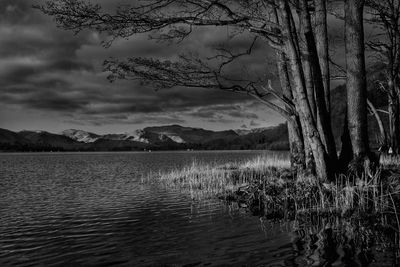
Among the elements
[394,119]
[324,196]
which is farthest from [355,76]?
[394,119]

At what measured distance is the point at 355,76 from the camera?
44.2 ft

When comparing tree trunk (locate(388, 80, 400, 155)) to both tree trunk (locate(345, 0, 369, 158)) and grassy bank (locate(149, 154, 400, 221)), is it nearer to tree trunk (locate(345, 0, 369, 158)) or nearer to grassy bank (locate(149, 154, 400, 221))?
grassy bank (locate(149, 154, 400, 221))

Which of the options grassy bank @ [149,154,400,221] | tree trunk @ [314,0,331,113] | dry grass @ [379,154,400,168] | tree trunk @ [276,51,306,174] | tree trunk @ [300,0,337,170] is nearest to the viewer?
grassy bank @ [149,154,400,221]

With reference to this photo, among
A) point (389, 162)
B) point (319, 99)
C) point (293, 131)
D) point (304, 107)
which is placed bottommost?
Result: point (389, 162)

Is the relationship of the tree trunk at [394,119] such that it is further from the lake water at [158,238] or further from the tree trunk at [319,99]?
the lake water at [158,238]

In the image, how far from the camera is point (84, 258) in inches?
312

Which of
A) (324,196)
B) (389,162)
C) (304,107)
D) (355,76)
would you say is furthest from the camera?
(389,162)

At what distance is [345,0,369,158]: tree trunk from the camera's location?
13250mm

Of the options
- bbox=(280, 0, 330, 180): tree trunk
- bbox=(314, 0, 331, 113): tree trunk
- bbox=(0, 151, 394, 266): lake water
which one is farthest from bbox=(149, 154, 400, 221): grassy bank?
bbox=(314, 0, 331, 113): tree trunk

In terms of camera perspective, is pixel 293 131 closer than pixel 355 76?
No

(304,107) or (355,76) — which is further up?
(355,76)

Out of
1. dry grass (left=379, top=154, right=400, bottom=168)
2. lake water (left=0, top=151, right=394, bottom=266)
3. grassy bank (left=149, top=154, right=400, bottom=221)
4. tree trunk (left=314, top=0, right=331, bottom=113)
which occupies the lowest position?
lake water (left=0, top=151, right=394, bottom=266)

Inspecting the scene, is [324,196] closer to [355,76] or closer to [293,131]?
[355,76]

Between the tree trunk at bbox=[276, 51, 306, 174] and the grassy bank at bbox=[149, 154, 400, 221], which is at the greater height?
the tree trunk at bbox=[276, 51, 306, 174]
